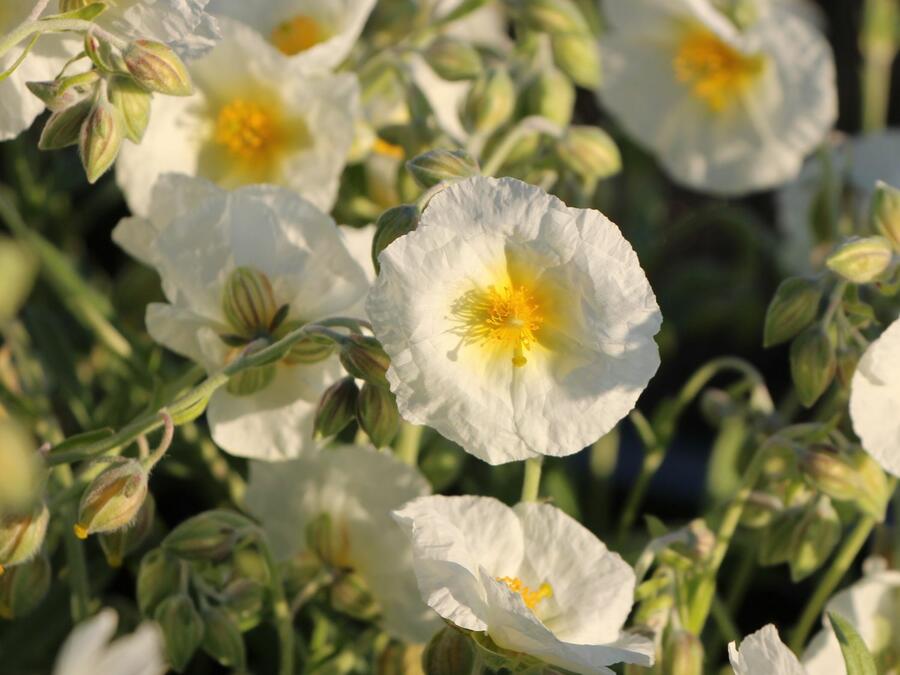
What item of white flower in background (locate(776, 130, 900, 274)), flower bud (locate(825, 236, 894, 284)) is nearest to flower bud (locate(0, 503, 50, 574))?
flower bud (locate(825, 236, 894, 284))

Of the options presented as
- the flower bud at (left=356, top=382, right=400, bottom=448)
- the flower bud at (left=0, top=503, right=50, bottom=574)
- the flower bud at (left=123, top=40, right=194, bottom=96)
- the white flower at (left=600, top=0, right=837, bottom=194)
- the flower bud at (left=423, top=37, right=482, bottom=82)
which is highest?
the flower bud at (left=123, top=40, right=194, bottom=96)

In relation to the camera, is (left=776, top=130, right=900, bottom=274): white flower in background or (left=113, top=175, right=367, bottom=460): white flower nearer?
(left=113, top=175, right=367, bottom=460): white flower

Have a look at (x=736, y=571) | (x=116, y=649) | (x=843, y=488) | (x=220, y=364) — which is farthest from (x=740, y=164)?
(x=116, y=649)

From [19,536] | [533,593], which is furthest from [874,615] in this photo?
[19,536]

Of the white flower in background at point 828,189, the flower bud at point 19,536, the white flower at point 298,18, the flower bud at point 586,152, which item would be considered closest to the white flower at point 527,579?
the flower bud at point 19,536

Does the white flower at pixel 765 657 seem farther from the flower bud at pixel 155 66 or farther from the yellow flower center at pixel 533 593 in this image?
the flower bud at pixel 155 66

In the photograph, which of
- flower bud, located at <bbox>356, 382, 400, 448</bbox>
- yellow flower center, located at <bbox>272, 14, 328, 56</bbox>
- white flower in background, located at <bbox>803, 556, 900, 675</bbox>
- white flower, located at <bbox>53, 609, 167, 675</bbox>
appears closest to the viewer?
white flower, located at <bbox>53, 609, 167, 675</bbox>

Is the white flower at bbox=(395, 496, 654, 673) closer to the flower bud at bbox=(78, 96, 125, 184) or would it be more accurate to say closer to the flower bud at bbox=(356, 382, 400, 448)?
the flower bud at bbox=(356, 382, 400, 448)
